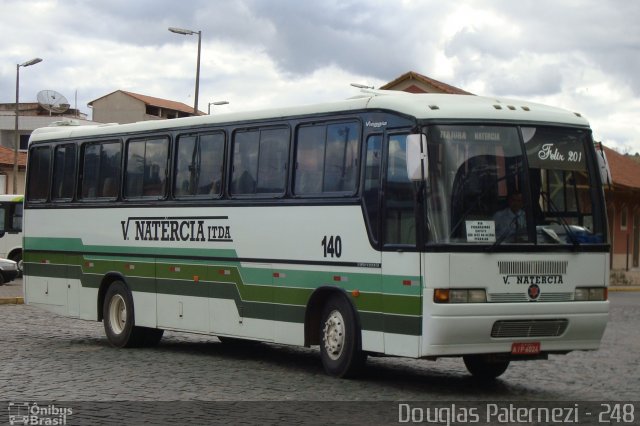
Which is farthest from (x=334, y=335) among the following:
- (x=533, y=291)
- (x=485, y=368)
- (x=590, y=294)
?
(x=590, y=294)

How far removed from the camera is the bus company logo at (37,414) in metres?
10.7

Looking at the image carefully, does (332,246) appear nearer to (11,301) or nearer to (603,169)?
(603,169)

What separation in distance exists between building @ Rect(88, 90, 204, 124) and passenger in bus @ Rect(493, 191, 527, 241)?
90.9 metres

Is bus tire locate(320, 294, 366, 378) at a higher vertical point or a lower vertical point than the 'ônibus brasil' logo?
lower

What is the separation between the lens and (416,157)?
13008mm

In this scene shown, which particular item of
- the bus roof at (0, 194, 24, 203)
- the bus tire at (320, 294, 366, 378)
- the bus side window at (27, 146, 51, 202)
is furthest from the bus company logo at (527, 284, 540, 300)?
the bus roof at (0, 194, 24, 203)

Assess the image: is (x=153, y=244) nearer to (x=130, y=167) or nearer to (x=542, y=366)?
(x=130, y=167)

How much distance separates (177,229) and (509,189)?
5891 millimetres

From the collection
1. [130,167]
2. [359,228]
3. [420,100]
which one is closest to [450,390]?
[359,228]

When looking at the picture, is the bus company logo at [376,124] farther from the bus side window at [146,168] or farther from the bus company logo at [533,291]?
the bus side window at [146,168]

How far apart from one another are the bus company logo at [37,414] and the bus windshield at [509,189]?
13.4ft

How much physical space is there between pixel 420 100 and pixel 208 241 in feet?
14.9

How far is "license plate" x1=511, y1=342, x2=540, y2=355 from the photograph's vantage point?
526 inches

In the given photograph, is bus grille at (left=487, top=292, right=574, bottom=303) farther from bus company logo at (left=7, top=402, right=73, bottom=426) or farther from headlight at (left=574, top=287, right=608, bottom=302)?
bus company logo at (left=7, top=402, right=73, bottom=426)
